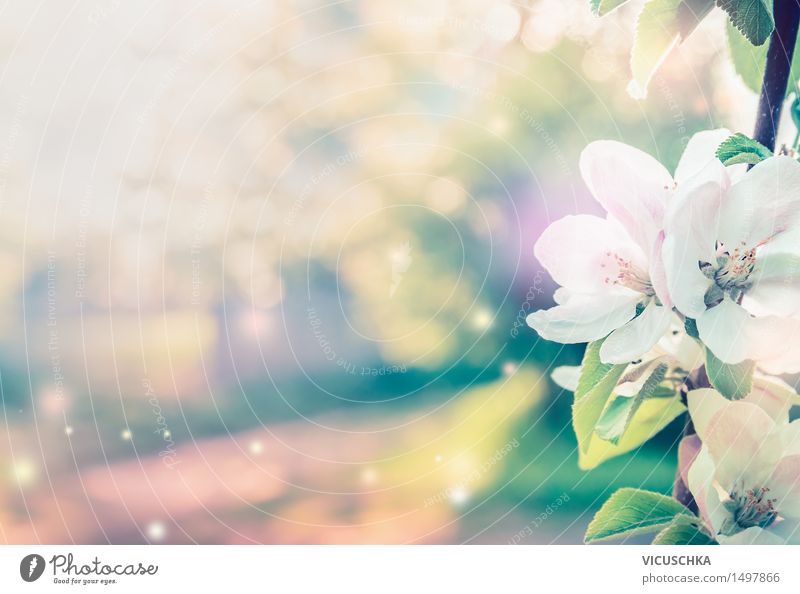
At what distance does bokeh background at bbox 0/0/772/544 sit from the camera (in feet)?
1.95

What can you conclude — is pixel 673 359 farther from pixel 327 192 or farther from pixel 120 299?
pixel 120 299

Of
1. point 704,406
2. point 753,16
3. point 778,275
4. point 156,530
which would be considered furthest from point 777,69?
point 156,530

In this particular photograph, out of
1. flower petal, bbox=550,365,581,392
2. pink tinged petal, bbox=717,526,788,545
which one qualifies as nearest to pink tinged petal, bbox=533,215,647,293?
flower petal, bbox=550,365,581,392

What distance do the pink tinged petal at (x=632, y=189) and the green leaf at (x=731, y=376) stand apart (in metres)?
0.11

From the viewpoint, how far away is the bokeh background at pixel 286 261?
0.59 metres

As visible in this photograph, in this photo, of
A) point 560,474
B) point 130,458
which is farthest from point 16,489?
point 560,474

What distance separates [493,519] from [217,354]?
304 mm

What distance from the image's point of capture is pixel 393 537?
614mm

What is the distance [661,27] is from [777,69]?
97 millimetres

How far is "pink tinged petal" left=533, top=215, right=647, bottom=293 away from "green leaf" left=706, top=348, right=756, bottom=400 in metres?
0.09

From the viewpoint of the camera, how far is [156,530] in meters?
0.61

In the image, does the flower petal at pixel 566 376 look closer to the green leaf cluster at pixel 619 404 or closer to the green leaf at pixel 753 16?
the green leaf cluster at pixel 619 404

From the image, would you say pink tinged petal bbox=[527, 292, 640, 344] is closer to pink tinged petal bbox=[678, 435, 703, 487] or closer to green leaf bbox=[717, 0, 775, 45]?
pink tinged petal bbox=[678, 435, 703, 487]

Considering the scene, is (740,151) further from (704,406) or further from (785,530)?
(785,530)
